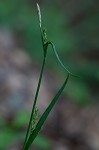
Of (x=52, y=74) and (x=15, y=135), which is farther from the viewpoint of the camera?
(x=52, y=74)

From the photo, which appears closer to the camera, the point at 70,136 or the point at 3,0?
the point at 70,136

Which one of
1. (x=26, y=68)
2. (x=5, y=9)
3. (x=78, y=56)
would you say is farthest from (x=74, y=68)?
(x=5, y=9)

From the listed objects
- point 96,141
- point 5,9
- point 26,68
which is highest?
point 5,9

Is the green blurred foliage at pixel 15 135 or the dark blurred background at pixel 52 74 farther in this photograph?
the dark blurred background at pixel 52 74

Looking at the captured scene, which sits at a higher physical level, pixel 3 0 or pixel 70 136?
pixel 3 0

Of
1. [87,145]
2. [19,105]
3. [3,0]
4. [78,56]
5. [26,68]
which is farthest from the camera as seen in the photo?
[3,0]

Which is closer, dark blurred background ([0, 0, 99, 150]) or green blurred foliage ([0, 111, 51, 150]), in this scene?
green blurred foliage ([0, 111, 51, 150])

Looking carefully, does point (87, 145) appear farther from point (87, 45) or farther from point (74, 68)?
point (87, 45)

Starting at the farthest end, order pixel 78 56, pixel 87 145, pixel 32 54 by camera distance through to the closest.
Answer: pixel 78 56 → pixel 32 54 → pixel 87 145
